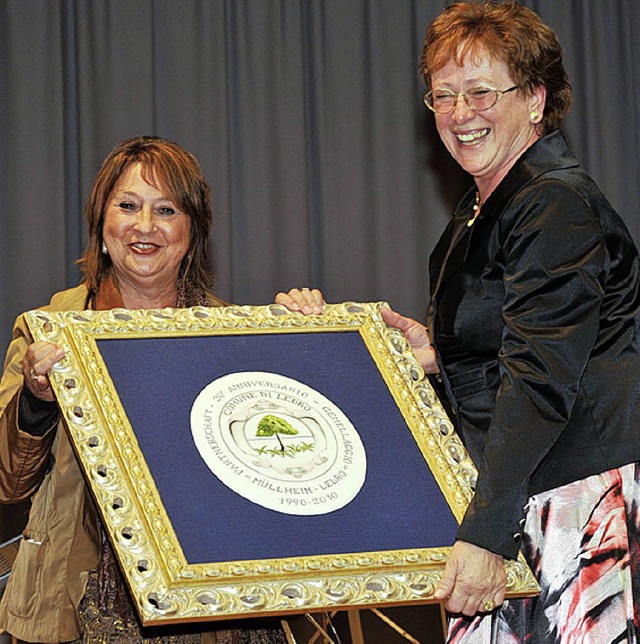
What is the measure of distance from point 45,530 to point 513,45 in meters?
1.31

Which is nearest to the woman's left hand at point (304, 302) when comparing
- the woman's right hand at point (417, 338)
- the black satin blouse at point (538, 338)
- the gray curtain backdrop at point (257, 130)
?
the woman's right hand at point (417, 338)

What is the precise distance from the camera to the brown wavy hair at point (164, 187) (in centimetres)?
248

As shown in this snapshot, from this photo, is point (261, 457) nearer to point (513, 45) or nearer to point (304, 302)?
point (304, 302)

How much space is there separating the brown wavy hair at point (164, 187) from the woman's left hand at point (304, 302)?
15.5 inches

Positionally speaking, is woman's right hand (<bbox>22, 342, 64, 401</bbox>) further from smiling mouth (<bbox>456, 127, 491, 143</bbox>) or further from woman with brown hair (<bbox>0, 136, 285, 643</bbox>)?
smiling mouth (<bbox>456, 127, 491, 143</bbox>)

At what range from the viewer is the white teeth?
6.79ft

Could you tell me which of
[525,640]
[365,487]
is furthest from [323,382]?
[525,640]

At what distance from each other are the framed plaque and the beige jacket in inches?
12.6

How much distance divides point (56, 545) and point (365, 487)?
0.75 metres

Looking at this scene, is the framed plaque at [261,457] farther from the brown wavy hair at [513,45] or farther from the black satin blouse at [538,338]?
the brown wavy hair at [513,45]

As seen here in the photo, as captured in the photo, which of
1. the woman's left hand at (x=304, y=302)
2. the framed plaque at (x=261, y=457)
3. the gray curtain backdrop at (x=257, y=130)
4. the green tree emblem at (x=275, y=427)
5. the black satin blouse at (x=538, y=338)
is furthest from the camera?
the gray curtain backdrop at (x=257, y=130)

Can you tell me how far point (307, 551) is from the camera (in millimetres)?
1738

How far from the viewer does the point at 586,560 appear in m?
1.87

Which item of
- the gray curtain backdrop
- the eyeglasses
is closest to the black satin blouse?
the eyeglasses
